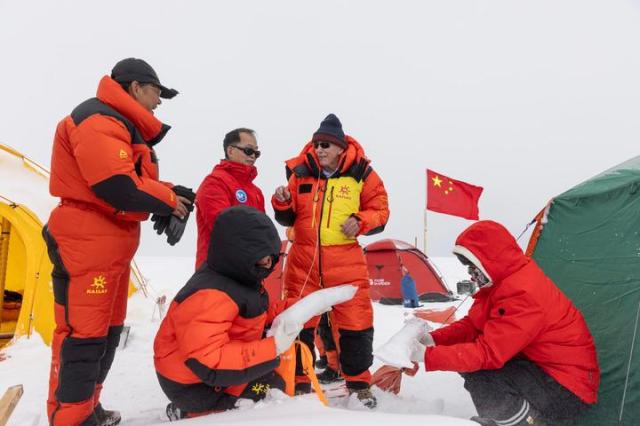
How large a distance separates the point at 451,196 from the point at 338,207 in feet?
29.3

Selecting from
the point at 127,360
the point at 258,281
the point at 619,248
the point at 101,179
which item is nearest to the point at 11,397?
the point at 101,179

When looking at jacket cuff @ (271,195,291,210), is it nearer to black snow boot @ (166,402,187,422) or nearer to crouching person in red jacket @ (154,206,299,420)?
crouching person in red jacket @ (154,206,299,420)

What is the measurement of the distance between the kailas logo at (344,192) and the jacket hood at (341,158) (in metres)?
0.12

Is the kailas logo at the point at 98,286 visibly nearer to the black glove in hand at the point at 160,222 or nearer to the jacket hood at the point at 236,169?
the black glove in hand at the point at 160,222

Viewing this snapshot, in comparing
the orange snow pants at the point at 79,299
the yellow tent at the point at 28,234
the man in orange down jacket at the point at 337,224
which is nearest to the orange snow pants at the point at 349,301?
the man in orange down jacket at the point at 337,224

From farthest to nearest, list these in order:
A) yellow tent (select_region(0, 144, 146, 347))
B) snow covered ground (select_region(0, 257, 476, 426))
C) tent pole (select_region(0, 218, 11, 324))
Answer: tent pole (select_region(0, 218, 11, 324))
yellow tent (select_region(0, 144, 146, 347))
snow covered ground (select_region(0, 257, 476, 426))

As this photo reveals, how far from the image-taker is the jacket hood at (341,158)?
316 cm

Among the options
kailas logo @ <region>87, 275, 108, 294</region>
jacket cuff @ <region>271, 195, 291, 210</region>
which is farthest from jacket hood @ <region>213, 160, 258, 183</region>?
kailas logo @ <region>87, 275, 108, 294</region>

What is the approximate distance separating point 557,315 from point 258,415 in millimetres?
1651

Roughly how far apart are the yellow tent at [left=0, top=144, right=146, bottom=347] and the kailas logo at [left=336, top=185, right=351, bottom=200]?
3.45 meters

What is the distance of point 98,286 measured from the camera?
6.98ft

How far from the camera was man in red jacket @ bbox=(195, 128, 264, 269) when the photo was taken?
121 inches

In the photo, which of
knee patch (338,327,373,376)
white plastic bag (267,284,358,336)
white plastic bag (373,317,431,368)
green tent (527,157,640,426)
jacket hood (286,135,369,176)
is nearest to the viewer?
white plastic bag (267,284,358,336)

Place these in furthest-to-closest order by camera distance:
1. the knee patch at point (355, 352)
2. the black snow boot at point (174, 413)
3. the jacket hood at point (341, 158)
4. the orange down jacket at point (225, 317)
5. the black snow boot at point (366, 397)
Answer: the jacket hood at point (341, 158) → the knee patch at point (355, 352) → the black snow boot at point (366, 397) → the black snow boot at point (174, 413) → the orange down jacket at point (225, 317)
